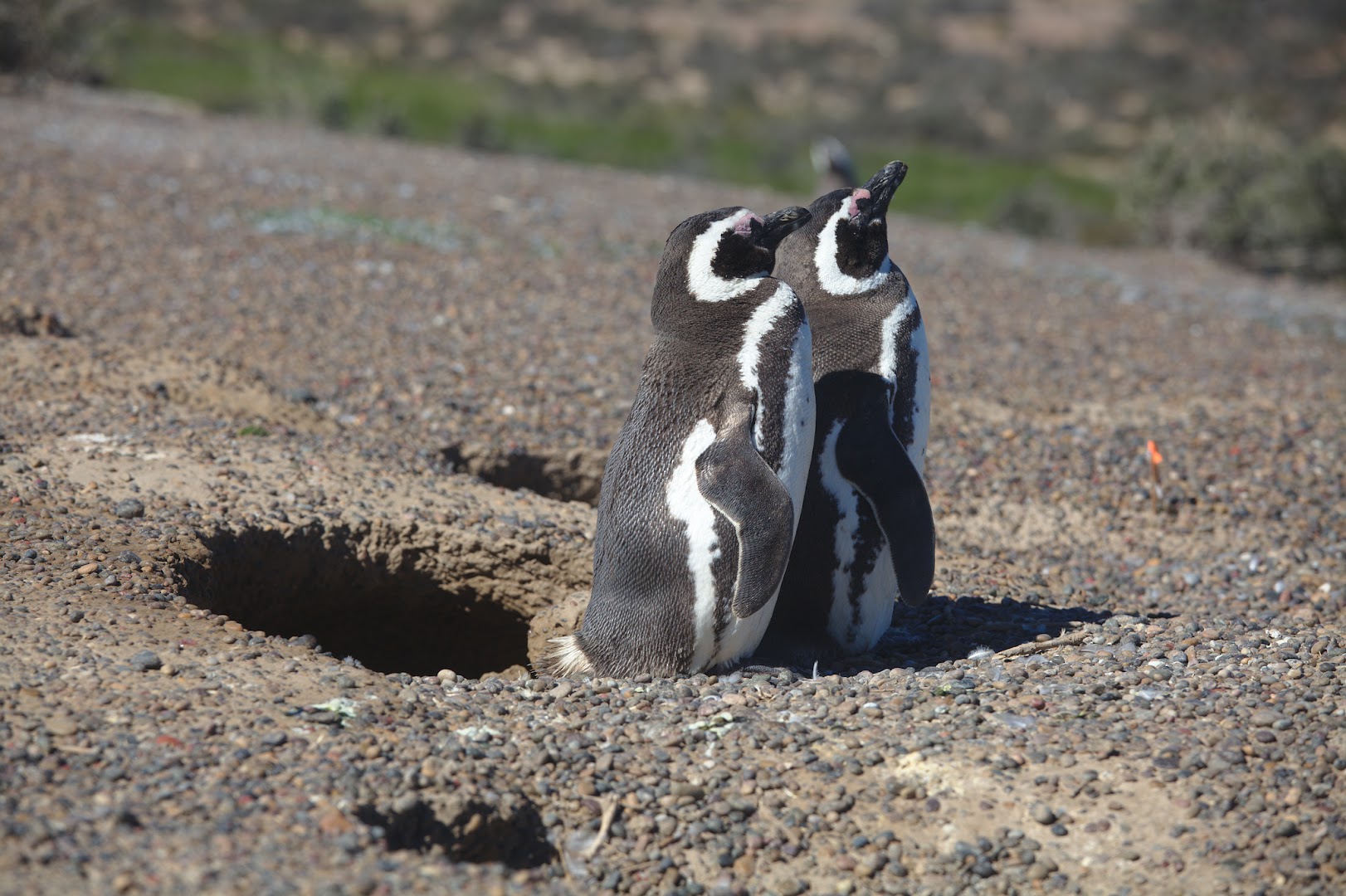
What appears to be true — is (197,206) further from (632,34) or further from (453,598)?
(632,34)

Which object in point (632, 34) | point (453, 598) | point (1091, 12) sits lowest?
point (453, 598)

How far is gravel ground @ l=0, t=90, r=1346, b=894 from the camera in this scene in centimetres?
303

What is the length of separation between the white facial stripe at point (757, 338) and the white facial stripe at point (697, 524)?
15 centimetres

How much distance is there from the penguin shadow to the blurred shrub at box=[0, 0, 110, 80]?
12968 mm

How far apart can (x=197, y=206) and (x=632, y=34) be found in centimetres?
2643

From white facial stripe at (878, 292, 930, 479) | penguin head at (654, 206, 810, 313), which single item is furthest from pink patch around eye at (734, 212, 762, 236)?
white facial stripe at (878, 292, 930, 479)

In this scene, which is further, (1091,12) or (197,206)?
(1091,12)

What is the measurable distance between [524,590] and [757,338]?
1724mm

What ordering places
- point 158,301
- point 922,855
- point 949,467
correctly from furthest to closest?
point 158,301 → point 949,467 → point 922,855

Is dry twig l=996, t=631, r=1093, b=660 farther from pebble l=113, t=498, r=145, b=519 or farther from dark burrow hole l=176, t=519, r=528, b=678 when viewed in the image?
pebble l=113, t=498, r=145, b=519

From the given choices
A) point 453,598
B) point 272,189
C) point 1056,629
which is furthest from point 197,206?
point 1056,629

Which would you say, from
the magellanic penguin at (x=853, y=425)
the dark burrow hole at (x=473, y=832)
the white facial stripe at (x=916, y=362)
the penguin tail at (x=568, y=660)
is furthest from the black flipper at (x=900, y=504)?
the dark burrow hole at (x=473, y=832)

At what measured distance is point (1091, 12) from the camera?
38.2 m

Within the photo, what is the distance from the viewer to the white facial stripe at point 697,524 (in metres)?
3.75
